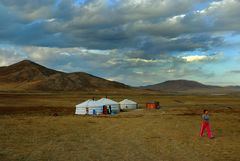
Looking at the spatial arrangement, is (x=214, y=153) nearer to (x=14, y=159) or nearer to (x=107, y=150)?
(x=107, y=150)

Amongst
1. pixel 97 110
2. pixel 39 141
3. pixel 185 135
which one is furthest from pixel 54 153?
pixel 97 110

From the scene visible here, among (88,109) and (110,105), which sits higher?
(110,105)

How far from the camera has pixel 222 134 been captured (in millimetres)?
25031

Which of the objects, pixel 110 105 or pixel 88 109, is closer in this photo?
pixel 88 109

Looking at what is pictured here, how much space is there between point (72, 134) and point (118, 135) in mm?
2882

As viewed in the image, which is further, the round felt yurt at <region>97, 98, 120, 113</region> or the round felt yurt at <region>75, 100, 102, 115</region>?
the round felt yurt at <region>97, 98, 120, 113</region>

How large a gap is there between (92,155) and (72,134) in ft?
28.5

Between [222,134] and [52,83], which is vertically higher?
[52,83]

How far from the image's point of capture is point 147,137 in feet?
76.0

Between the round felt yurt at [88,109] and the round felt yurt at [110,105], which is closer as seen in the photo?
the round felt yurt at [88,109]

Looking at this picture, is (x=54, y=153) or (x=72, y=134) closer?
(x=54, y=153)

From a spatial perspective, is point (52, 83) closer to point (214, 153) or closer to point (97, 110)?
point (97, 110)

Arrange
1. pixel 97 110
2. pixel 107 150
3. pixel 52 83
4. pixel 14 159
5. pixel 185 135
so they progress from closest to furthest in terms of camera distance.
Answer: pixel 14 159 < pixel 107 150 < pixel 185 135 < pixel 97 110 < pixel 52 83

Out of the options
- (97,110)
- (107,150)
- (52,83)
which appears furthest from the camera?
(52,83)
